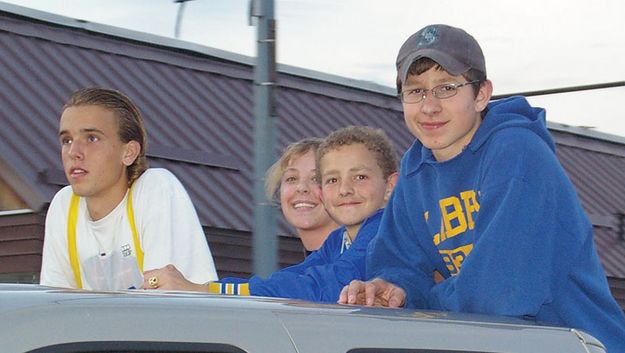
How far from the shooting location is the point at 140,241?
4234 millimetres

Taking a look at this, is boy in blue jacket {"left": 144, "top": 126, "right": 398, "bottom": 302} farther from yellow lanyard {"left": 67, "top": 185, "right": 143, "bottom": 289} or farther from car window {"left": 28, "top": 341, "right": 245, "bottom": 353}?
car window {"left": 28, "top": 341, "right": 245, "bottom": 353}

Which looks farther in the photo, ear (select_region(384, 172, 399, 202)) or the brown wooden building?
the brown wooden building

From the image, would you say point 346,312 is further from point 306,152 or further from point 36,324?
point 306,152

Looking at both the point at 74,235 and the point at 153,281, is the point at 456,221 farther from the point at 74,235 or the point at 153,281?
the point at 74,235

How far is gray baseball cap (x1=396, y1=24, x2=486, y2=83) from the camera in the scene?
12.7ft

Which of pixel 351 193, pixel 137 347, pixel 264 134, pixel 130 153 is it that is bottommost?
pixel 137 347

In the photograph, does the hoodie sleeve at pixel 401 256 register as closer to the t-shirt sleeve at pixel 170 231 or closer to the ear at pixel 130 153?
the t-shirt sleeve at pixel 170 231

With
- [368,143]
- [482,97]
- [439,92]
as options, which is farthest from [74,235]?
[482,97]

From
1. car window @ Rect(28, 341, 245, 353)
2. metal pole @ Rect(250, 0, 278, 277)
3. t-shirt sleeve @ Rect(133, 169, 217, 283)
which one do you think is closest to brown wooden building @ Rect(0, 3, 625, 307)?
metal pole @ Rect(250, 0, 278, 277)

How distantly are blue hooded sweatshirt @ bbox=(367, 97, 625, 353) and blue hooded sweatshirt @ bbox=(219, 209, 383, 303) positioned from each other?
157mm

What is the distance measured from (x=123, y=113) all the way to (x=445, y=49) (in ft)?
3.90

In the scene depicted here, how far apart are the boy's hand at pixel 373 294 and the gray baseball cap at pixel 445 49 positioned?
64cm

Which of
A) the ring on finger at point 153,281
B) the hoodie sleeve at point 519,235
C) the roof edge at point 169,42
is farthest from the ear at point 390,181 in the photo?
the roof edge at point 169,42

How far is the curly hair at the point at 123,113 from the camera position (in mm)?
4449
